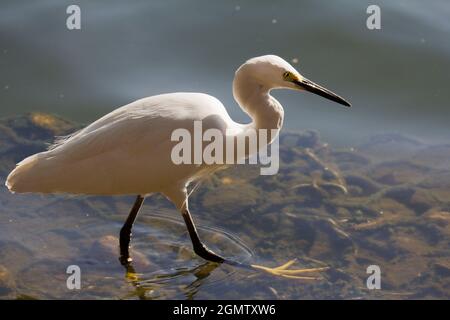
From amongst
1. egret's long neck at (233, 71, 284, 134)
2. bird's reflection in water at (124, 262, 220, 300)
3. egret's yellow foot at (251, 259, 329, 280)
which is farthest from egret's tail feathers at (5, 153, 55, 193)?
egret's yellow foot at (251, 259, 329, 280)

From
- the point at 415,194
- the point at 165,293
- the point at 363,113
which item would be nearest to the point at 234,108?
the point at 363,113

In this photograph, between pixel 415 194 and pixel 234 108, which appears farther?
pixel 234 108

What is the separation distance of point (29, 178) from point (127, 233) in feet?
2.22

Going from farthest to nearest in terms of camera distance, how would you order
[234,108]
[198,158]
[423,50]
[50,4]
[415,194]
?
[50,4] < [423,50] < [234,108] < [415,194] < [198,158]

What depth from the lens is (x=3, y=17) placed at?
707cm

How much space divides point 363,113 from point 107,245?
2.38 m

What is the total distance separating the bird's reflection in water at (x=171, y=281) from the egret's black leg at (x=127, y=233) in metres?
0.06

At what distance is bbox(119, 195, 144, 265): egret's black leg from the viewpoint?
466cm

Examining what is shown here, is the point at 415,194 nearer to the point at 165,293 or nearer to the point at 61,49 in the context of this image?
the point at 165,293

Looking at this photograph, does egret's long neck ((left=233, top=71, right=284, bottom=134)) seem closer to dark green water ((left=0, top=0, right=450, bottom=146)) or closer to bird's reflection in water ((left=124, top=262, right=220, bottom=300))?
bird's reflection in water ((left=124, top=262, right=220, bottom=300))

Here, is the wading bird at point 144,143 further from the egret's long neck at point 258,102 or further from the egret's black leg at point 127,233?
the egret's black leg at point 127,233

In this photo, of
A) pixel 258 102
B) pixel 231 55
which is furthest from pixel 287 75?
pixel 231 55

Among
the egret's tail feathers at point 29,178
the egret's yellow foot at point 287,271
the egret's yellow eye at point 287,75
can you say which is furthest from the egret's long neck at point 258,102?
the egret's tail feathers at point 29,178

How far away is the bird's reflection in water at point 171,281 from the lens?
4414 millimetres
